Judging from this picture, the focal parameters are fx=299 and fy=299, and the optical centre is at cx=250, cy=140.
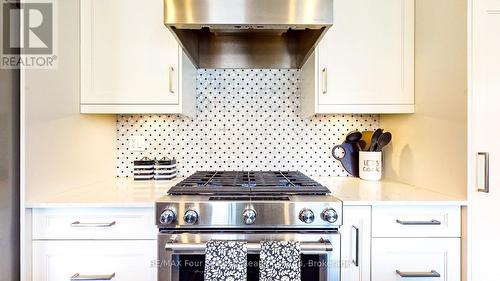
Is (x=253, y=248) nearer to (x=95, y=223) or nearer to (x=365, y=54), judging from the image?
(x=95, y=223)

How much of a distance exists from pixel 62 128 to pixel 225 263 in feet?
3.28

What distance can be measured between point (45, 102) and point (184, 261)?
2.99 ft

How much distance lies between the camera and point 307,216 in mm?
1196

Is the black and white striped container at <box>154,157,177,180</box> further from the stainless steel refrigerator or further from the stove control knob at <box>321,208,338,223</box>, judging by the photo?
the stove control knob at <box>321,208,338,223</box>

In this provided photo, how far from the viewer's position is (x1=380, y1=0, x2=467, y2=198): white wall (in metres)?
1.27

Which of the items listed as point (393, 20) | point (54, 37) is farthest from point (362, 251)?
point (54, 37)

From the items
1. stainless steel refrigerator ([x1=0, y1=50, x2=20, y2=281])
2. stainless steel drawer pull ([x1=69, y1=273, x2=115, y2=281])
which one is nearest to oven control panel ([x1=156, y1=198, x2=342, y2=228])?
stainless steel drawer pull ([x1=69, y1=273, x2=115, y2=281])

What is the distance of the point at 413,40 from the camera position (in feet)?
5.23

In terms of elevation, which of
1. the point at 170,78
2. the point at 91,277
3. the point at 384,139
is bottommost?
the point at 91,277

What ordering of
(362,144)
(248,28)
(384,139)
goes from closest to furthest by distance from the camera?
(248,28) → (384,139) → (362,144)

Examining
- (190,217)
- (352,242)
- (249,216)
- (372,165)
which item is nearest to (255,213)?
(249,216)

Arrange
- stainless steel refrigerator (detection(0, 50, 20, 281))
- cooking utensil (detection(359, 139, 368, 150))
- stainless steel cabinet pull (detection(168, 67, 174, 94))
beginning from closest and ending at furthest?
stainless steel refrigerator (detection(0, 50, 20, 281)), stainless steel cabinet pull (detection(168, 67, 174, 94)), cooking utensil (detection(359, 139, 368, 150))

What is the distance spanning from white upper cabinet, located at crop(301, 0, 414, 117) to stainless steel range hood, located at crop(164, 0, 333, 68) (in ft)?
0.51

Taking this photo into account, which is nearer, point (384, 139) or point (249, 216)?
point (249, 216)
